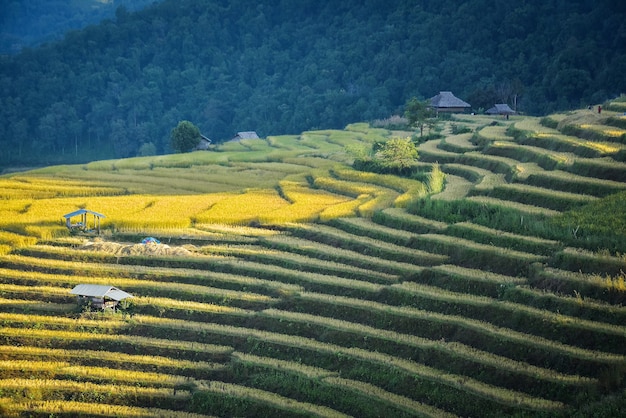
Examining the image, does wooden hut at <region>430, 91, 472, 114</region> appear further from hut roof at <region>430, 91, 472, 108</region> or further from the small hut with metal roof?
the small hut with metal roof

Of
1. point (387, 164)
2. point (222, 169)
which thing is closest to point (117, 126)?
point (222, 169)

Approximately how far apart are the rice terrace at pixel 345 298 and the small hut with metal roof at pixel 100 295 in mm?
252

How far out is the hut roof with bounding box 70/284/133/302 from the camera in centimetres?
2230

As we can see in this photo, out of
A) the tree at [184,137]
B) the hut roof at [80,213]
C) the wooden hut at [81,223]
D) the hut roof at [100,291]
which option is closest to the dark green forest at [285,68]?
the tree at [184,137]

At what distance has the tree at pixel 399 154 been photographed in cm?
3397

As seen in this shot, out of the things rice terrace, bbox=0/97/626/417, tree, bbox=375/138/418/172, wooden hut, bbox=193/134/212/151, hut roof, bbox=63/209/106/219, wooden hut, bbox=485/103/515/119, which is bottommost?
rice terrace, bbox=0/97/626/417

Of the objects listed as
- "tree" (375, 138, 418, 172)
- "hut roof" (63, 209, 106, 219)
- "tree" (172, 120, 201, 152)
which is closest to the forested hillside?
"tree" (172, 120, 201, 152)

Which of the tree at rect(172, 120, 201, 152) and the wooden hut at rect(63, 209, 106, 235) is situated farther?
the tree at rect(172, 120, 201, 152)

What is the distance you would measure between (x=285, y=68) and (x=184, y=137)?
33.9 metres

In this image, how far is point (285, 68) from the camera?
3403 inches

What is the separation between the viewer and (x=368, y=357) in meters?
19.0

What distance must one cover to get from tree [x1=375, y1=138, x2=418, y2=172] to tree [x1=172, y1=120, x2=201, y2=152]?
71.7 feet

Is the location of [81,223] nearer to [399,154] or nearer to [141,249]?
[141,249]

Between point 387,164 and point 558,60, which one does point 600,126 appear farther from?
point 558,60
